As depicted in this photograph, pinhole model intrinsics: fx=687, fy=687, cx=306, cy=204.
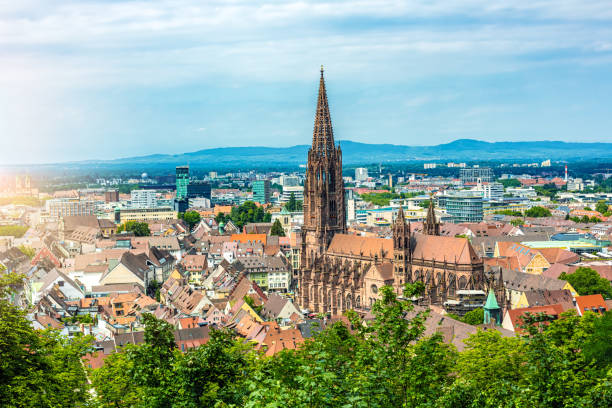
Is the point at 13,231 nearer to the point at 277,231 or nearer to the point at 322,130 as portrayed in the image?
the point at 277,231

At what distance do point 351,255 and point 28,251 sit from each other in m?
78.0

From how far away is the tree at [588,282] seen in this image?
9125 cm

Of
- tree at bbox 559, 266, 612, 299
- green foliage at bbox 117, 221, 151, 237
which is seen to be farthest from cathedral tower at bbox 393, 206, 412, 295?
green foliage at bbox 117, 221, 151, 237

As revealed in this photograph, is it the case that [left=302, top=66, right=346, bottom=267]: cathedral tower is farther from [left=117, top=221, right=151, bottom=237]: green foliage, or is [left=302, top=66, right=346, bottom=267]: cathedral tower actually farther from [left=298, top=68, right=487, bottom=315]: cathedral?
[left=117, top=221, right=151, bottom=237]: green foliage

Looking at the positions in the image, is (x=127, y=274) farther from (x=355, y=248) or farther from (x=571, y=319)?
(x=571, y=319)

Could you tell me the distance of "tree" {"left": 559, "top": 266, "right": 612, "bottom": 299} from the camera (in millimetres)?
91250

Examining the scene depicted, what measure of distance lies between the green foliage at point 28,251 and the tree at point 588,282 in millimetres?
105995

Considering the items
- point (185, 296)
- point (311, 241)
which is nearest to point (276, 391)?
point (185, 296)

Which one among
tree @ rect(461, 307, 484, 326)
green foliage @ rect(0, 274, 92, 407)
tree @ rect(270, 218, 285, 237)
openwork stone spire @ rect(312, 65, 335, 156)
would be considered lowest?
tree @ rect(270, 218, 285, 237)

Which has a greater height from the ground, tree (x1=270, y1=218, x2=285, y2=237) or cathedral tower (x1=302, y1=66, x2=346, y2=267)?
cathedral tower (x1=302, y1=66, x2=346, y2=267)

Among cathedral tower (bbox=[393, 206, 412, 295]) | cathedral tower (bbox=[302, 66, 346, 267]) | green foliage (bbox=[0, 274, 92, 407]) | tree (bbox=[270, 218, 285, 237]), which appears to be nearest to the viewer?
green foliage (bbox=[0, 274, 92, 407])

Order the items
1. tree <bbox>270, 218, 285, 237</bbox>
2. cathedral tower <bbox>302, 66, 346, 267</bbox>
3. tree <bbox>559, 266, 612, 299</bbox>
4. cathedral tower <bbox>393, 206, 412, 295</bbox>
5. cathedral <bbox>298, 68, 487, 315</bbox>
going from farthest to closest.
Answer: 1. tree <bbox>270, 218, 285, 237</bbox>
2. cathedral tower <bbox>302, 66, 346, 267</bbox>
3. cathedral tower <bbox>393, 206, 412, 295</bbox>
4. cathedral <bbox>298, 68, 487, 315</bbox>
5. tree <bbox>559, 266, 612, 299</bbox>

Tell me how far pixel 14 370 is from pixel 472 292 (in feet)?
218

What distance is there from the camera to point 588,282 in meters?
92.4
